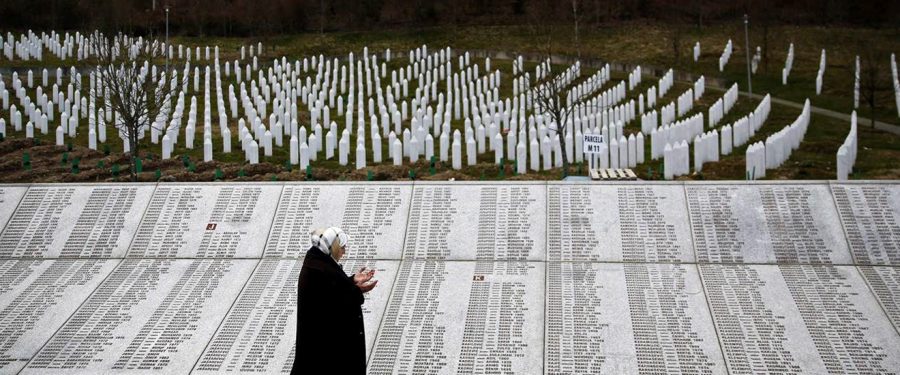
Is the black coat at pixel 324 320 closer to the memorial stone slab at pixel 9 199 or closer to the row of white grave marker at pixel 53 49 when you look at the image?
the memorial stone slab at pixel 9 199

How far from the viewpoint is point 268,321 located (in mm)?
9844

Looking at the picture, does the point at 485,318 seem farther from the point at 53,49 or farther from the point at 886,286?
the point at 53,49

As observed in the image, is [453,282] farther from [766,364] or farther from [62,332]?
[62,332]

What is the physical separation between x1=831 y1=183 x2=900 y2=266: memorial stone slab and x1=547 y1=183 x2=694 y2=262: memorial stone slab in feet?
7.08

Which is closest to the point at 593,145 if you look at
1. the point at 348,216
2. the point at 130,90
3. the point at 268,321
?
the point at 348,216

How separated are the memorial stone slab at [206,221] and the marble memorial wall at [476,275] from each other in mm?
29

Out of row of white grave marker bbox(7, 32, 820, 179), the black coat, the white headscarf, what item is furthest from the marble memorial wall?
row of white grave marker bbox(7, 32, 820, 179)

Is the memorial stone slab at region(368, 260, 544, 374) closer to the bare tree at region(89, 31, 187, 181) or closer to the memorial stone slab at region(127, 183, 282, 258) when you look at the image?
the memorial stone slab at region(127, 183, 282, 258)

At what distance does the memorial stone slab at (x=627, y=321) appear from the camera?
8.80 m

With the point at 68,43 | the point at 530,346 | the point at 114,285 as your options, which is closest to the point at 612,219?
the point at 530,346

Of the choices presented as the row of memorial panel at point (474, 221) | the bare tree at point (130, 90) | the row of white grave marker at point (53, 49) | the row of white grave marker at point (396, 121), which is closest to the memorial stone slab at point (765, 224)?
the row of memorial panel at point (474, 221)

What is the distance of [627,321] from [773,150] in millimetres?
11140

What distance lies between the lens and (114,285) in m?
10.8

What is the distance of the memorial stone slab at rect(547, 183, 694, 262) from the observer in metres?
10.9
